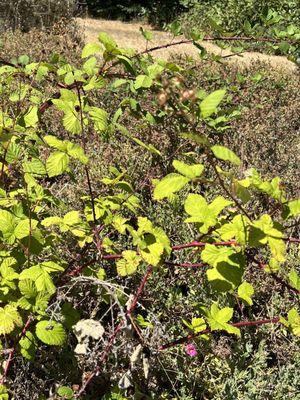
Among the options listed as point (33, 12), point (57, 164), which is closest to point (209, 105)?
point (57, 164)

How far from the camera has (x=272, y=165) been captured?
13.6 ft

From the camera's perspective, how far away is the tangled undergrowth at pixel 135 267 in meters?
1.47

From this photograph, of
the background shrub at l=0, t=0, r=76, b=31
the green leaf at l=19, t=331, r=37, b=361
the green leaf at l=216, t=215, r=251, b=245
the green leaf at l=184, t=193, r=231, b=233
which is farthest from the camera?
the background shrub at l=0, t=0, r=76, b=31

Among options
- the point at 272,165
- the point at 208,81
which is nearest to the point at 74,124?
the point at 272,165

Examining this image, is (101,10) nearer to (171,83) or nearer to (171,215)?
(171,215)

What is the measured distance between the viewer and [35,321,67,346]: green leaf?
63.9 inches

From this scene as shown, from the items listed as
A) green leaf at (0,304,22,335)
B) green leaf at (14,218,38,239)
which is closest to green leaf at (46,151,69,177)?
green leaf at (14,218,38,239)

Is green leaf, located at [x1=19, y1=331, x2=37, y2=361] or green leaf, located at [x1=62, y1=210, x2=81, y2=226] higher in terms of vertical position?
green leaf, located at [x1=62, y1=210, x2=81, y2=226]

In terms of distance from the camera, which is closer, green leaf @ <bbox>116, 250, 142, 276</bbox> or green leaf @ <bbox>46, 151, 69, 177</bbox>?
green leaf @ <bbox>46, 151, 69, 177</bbox>

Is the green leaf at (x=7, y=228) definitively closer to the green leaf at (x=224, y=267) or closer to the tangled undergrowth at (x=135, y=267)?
the tangled undergrowth at (x=135, y=267)

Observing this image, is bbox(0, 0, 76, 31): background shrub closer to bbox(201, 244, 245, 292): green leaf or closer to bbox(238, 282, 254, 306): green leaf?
bbox(238, 282, 254, 306): green leaf

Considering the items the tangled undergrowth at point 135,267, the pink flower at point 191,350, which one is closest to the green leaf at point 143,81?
the tangled undergrowth at point 135,267

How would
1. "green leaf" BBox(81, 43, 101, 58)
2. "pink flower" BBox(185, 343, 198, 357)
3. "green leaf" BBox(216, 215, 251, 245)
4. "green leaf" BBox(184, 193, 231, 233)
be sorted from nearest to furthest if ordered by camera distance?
1. "green leaf" BBox(216, 215, 251, 245)
2. "green leaf" BBox(184, 193, 231, 233)
3. "green leaf" BBox(81, 43, 101, 58)
4. "pink flower" BBox(185, 343, 198, 357)

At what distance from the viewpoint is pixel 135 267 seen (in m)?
1.72
